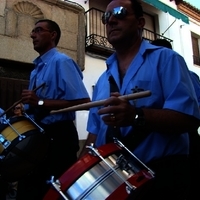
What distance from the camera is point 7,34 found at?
20.0ft

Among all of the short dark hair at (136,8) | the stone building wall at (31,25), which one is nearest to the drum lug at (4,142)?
the short dark hair at (136,8)

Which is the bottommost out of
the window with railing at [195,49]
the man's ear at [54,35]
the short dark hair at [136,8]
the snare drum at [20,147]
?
the snare drum at [20,147]

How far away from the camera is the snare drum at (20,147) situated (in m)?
2.10

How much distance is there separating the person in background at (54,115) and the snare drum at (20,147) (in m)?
0.09

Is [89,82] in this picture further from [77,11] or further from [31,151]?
[31,151]

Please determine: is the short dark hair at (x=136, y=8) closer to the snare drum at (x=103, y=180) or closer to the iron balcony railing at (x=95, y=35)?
the snare drum at (x=103, y=180)

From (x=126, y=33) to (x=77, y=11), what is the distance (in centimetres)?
616

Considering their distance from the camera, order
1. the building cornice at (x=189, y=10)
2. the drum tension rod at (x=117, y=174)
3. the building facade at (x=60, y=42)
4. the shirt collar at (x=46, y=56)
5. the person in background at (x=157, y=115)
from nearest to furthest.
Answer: the drum tension rod at (x=117, y=174)
the person in background at (x=157, y=115)
the shirt collar at (x=46, y=56)
the building facade at (x=60, y=42)
the building cornice at (x=189, y=10)

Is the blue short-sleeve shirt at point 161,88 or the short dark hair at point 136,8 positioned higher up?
the short dark hair at point 136,8

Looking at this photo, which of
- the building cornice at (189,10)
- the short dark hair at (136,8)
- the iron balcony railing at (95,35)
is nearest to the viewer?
the short dark hair at (136,8)

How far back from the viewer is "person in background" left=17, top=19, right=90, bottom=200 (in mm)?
2285

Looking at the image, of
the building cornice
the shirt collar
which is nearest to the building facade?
the building cornice

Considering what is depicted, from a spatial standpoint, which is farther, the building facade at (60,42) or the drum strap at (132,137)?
the building facade at (60,42)

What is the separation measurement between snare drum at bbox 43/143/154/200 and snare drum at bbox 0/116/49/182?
3.07 ft
